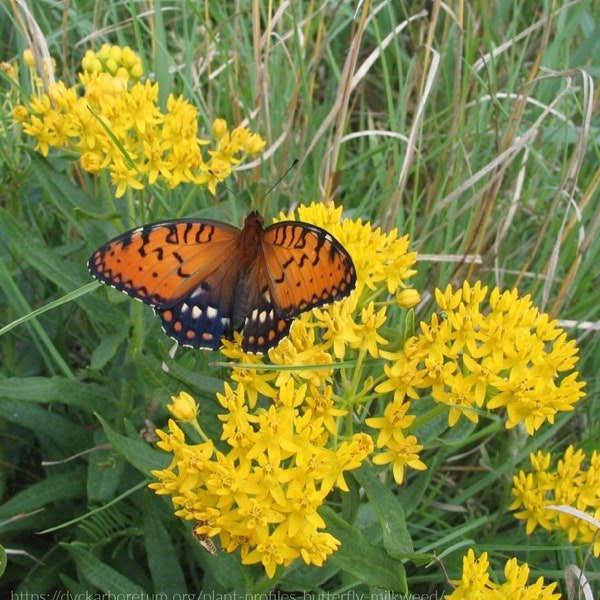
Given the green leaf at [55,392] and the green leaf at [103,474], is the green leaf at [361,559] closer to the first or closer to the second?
the green leaf at [103,474]

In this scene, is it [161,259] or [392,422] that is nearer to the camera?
[392,422]

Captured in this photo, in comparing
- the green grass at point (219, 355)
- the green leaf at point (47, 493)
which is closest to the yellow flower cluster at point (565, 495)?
the green grass at point (219, 355)

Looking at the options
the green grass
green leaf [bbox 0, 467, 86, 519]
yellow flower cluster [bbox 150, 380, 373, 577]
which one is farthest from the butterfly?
green leaf [bbox 0, 467, 86, 519]

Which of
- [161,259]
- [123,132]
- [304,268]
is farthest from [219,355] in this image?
[123,132]

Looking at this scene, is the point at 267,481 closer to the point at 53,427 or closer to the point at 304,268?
the point at 304,268

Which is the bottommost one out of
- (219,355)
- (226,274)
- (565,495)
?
(565,495)

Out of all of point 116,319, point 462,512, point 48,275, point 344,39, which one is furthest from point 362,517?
point 344,39
